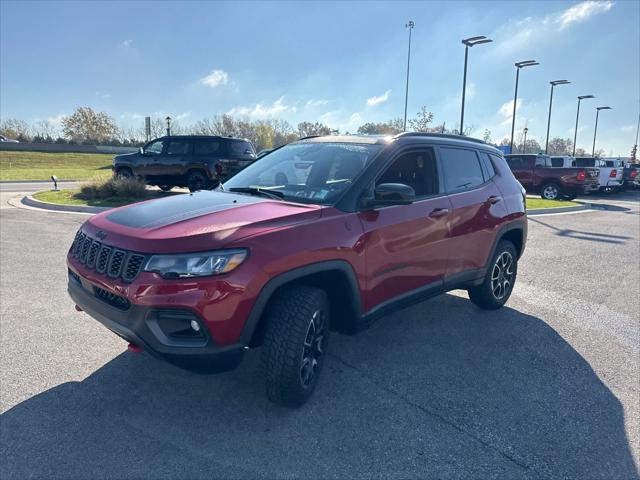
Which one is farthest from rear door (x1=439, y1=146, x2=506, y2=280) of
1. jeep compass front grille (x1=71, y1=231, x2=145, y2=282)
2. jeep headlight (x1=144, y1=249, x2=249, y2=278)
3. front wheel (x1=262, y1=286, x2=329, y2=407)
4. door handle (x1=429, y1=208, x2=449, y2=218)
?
jeep compass front grille (x1=71, y1=231, x2=145, y2=282)

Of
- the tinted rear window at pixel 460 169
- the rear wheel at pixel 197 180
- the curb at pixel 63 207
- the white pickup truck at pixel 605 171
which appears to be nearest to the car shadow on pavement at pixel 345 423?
the tinted rear window at pixel 460 169

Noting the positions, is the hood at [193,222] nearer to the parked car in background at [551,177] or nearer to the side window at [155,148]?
the side window at [155,148]

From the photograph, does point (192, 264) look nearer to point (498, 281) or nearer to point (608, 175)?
point (498, 281)

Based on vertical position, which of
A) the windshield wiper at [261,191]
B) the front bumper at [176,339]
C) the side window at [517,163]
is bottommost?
the front bumper at [176,339]

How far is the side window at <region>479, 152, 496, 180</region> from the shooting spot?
4.71 metres

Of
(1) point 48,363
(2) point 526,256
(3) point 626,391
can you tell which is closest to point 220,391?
(1) point 48,363

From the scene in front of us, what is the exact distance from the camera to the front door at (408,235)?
10.7ft

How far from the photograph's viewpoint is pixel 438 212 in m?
3.86

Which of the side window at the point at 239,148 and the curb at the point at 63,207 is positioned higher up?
the side window at the point at 239,148

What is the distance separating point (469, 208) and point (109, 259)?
318cm

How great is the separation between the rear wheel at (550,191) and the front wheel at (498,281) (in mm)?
15556

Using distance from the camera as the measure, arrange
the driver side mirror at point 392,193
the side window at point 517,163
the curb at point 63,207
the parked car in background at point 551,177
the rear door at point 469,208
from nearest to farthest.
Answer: the driver side mirror at point 392,193 < the rear door at point 469,208 < the curb at point 63,207 < the parked car in background at point 551,177 < the side window at point 517,163

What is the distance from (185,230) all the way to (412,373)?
2103mm

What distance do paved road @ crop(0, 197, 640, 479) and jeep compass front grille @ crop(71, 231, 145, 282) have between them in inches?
37.1
